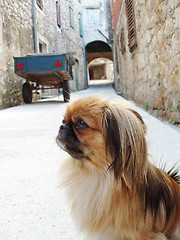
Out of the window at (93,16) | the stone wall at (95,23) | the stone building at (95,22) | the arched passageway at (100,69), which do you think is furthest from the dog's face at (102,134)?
the arched passageway at (100,69)

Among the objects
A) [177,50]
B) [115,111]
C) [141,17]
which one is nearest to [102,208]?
[115,111]

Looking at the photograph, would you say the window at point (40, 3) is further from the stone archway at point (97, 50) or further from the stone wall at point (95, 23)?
the stone archway at point (97, 50)

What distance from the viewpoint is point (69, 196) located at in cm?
128

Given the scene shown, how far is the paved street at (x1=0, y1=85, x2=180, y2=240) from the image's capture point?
1321 mm

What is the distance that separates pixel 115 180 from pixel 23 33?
9.09m

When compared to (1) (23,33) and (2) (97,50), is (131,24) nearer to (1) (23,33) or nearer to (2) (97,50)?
(1) (23,33)

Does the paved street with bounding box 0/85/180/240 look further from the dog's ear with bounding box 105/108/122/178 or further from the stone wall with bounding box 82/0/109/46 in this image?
the stone wall with bounding box 82/0/109/46

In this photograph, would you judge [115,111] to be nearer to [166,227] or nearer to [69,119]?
[69,119]

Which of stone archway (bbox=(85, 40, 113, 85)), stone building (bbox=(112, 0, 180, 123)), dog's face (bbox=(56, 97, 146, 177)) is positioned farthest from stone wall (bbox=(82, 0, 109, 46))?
dog's face (bbox=(56, 97, 146, 177))

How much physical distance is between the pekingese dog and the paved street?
0.90 ft

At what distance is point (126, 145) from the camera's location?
1008 mm

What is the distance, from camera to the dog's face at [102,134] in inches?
39.9

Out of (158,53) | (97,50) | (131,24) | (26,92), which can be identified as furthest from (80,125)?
(97,50)

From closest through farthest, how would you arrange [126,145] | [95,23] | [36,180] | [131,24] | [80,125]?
1. [126,145]
2. [80,125]
3. [36,180]
4. [131,24]
5. [95,23]
